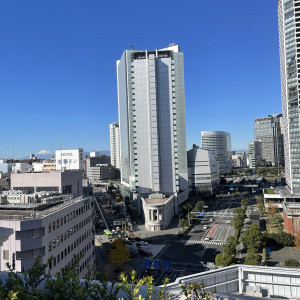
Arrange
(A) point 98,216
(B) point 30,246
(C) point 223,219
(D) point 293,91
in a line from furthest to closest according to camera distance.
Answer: (A) point 98,216 < (C) point 223,219 < (D) point 293,91 < (B) point 30,246

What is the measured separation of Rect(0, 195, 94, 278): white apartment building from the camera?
27359 millimetres

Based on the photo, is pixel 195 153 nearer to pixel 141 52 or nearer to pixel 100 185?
pixel 141 52

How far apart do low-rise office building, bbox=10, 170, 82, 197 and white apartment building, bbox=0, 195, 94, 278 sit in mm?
3692

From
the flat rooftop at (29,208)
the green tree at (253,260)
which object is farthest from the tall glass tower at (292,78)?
the flat rooftop at (29,208)

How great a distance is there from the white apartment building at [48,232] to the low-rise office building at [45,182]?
12.1 feet

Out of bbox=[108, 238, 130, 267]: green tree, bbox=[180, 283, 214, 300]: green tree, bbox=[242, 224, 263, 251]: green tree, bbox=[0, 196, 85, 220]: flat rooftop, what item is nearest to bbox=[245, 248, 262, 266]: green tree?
bbox=[242, 224, 263, 251]: green tree

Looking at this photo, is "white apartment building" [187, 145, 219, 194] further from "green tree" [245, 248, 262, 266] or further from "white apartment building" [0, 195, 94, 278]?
"white apartment building" [0, 195, 94, 278]

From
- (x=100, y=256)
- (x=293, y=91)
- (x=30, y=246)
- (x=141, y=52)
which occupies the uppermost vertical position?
(x=141, y=52)

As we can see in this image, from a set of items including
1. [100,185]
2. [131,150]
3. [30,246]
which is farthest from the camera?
[100,185]

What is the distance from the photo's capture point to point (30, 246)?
27.8m

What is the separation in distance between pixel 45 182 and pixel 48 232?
14.6m

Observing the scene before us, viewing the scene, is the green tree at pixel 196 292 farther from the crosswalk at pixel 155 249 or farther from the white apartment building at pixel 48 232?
the crosswalk at pixel 155 249

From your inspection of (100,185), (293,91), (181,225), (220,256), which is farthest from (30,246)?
(100,185)

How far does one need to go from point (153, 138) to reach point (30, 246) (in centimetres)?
6674
